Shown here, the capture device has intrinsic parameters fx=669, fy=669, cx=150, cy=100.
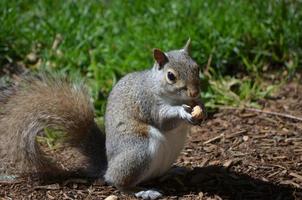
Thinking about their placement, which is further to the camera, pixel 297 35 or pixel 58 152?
pixel 297 35

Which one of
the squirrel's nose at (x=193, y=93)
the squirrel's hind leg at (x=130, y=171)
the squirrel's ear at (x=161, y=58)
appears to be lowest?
the squirrel's hind leg at (x=130, y=171)

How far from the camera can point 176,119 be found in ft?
10.4

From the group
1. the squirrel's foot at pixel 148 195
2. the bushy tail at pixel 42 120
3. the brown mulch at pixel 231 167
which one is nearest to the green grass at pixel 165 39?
the brown mulch at pixel 231 167

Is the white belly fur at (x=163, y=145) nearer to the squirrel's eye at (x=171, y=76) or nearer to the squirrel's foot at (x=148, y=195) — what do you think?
the squirrel's foot at (x=148, y=195)

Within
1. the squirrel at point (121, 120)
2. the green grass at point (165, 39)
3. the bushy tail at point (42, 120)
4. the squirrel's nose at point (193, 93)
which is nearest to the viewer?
the squirrel's nose at point (193, 93)

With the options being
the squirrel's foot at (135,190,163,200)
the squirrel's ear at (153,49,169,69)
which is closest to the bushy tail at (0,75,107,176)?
the squirrel's foot at (135,190,163,200)

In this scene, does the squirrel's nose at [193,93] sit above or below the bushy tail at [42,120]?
above

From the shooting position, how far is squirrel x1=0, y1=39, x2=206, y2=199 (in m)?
3.16

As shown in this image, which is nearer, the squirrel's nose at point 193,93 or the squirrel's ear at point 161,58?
the squirrel's nose at point 193,93

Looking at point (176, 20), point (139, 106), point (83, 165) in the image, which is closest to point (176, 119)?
point (139, 106)

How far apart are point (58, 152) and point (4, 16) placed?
1.66m

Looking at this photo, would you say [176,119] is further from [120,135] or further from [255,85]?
[255,85]

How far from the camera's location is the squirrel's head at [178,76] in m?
3.08

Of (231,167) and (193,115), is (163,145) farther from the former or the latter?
(231,167)
